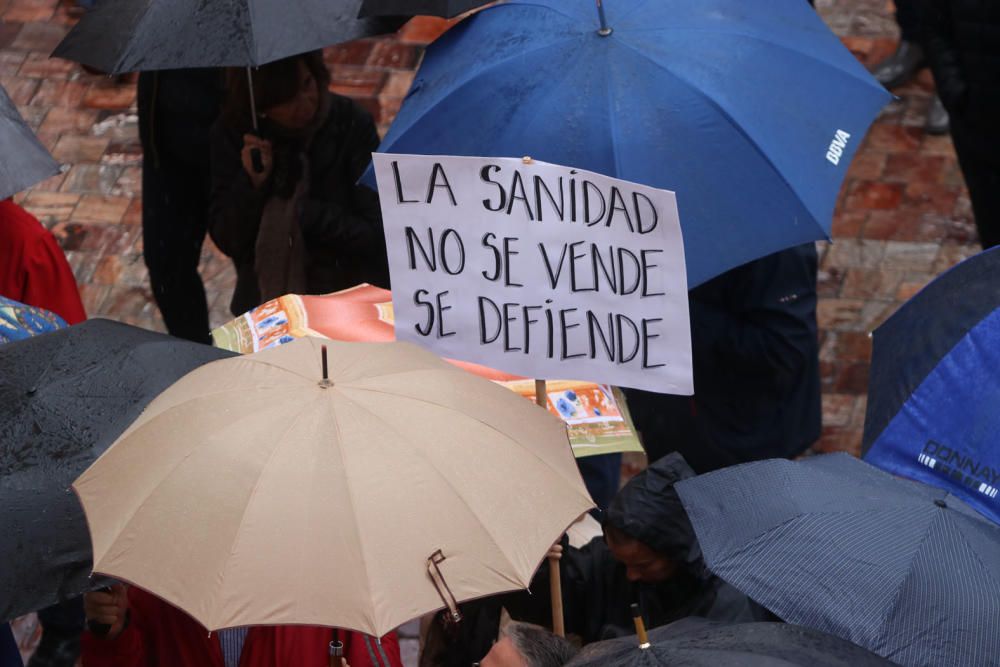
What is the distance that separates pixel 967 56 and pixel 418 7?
2336 mm

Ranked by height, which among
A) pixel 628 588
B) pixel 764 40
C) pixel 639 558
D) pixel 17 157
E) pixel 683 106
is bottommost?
pixel 628 588

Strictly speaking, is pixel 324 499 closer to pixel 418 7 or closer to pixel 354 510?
pixel 354 510

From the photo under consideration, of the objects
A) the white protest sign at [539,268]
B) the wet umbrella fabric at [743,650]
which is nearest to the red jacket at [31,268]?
the white protest sign at [539,268]

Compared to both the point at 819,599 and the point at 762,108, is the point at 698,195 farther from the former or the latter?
the point at 819,599

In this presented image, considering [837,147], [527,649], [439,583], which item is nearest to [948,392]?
[837,147]

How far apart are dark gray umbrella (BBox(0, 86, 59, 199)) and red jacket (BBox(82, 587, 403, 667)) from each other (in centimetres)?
128

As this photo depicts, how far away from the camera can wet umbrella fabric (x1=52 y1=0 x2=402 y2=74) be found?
3.95 meters

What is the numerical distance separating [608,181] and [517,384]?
77 cm

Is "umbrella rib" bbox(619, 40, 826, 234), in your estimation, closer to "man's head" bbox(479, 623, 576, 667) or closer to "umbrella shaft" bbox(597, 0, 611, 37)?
"umbrella shaft" bbox(597, 0, 611, 37)

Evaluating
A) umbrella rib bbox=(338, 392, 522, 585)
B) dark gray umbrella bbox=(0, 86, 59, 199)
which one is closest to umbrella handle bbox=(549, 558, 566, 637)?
umbrella rib bbox=(338, 392, 522, 585)

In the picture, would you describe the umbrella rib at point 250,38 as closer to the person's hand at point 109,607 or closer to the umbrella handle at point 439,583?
the person's hand at point 109,607

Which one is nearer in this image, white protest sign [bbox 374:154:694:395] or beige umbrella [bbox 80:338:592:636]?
beige umbrella [bbox 80:338:592:636]

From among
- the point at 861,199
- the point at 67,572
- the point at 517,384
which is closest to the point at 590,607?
the point at 517,384

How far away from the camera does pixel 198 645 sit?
125 inches
